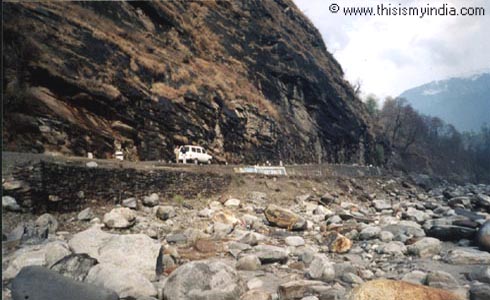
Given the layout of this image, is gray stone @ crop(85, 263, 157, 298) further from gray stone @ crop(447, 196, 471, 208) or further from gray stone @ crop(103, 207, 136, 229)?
gray stone @ crop(447, 196, 471, 208)

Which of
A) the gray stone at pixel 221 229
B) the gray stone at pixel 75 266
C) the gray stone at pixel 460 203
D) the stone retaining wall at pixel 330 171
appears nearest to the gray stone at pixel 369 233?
the gray stone at pixel 221 229

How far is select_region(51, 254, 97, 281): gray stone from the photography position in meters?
5.67

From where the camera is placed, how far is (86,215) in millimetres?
10266

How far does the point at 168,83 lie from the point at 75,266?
55.4 ft

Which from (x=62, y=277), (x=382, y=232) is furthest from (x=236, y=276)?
(x=382, y=232)

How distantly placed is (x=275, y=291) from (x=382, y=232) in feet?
21.4

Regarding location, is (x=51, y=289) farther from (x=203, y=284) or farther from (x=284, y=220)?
(x=284, y=220)

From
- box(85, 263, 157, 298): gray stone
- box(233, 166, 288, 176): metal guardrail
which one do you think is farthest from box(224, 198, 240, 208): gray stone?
box(85, 263, 157, 298): gray stone

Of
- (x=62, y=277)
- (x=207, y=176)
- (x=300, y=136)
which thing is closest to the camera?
(x=62, y=277)

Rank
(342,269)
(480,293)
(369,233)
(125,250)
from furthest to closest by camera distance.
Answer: (369,233)
(342,269)
(125,250)
(480,293)

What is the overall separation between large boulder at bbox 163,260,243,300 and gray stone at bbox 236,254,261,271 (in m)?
1.64

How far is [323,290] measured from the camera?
5.95 m

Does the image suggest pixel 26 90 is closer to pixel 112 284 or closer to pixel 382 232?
pixel 112 284

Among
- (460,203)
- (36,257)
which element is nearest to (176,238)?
(36,257)
